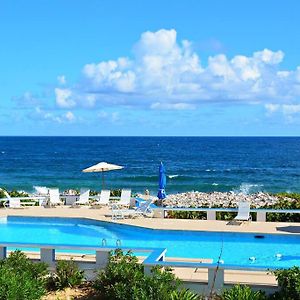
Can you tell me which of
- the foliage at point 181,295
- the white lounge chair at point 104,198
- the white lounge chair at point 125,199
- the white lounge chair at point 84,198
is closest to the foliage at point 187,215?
the white lounge chair at point 125,199

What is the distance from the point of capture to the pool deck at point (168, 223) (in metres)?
15.9

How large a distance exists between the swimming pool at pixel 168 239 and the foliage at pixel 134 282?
382 cm

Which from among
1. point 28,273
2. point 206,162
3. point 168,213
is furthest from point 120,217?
point 206,162

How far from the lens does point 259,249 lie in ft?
47.1

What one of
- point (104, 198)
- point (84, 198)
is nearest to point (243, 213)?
point (104, 198)

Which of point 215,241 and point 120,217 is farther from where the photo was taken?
point 120,217

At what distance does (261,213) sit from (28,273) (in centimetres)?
995

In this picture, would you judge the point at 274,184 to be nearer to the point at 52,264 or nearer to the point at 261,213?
the point at 261,213

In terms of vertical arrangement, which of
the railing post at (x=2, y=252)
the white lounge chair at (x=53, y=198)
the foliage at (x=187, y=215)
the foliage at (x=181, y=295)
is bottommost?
the foliage at (x=181, y=295)

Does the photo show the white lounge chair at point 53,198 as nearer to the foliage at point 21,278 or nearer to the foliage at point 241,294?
the foliage at point 21,278

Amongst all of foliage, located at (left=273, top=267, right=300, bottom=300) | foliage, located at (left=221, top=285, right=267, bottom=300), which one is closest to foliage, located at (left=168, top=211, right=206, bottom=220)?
foliage, located at (left=273, top=267, right=300, bottom=300)

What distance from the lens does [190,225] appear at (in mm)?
16625

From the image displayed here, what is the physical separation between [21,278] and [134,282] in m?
1.69

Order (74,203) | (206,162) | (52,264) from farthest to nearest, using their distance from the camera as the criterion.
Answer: (206,162) → (74,203) → (52,264)
